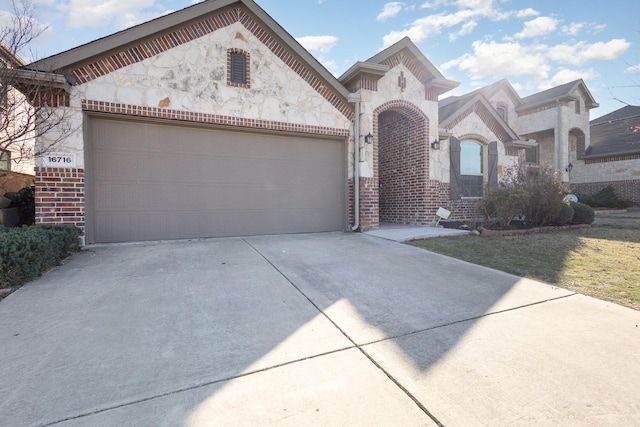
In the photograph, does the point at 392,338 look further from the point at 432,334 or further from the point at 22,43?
the point at 22,43

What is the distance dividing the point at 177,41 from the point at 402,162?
22.9 feet

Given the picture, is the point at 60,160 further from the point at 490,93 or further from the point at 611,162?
the point at 611,162

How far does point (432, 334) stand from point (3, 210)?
737 centimetres

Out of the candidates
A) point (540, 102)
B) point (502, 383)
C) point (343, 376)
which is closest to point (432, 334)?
point (502, 383)

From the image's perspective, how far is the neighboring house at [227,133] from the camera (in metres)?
5.78

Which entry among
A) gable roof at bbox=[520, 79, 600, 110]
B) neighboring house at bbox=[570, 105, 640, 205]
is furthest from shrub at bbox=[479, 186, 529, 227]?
neighboring house at bbox=[570, 105, 640, 205]

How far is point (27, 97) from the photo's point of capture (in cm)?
519

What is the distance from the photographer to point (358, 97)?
786cm

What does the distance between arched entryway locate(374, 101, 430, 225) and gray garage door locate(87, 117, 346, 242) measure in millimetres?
2342

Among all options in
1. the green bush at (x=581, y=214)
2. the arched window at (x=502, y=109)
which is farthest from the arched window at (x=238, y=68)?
the arched window at (x=502, y=109)

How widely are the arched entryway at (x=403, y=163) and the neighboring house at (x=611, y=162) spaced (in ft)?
48.5

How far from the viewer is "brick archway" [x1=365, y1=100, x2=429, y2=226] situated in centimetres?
902

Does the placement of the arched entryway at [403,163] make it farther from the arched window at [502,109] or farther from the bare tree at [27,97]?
the arched window at [502,109]

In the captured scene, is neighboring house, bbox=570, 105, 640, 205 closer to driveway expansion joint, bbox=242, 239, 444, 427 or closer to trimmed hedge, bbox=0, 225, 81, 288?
driveway expansion joint, bbox=242, 239, 444, 427
